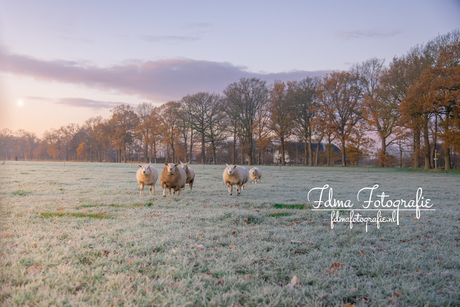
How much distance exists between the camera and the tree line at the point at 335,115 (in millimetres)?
28969

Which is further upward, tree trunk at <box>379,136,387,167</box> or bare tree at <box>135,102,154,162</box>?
bare tree at <box>135,102,154,162</box>

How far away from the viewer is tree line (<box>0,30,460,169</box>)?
28969 millimetres

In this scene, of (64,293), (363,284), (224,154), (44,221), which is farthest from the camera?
(224,154)

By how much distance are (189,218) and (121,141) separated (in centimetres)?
6167

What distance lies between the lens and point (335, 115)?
43.3 meters

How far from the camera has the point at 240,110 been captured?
51625 mm

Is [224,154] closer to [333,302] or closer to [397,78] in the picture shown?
[397,78]

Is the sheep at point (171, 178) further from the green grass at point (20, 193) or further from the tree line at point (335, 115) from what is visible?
the tree line at point (335, 115)

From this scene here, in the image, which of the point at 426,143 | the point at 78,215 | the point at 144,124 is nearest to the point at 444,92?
the point at 426,143

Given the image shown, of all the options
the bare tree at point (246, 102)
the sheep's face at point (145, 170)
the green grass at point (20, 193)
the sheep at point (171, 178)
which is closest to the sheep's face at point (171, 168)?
the sheep at point (171, 178)

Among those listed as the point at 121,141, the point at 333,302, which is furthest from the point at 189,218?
the point at 121,141

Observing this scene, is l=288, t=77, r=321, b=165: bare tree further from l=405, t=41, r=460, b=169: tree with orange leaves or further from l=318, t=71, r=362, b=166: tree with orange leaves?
l=405, t=41, r=460, b=169: tree with orange leaves

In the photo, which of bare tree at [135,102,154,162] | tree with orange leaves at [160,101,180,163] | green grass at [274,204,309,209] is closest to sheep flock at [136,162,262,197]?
green grass at [274,204,309,209]

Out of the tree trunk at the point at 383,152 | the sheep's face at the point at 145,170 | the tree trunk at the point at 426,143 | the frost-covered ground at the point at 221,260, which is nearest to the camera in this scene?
the frost-covered ground at the point at 221,260
